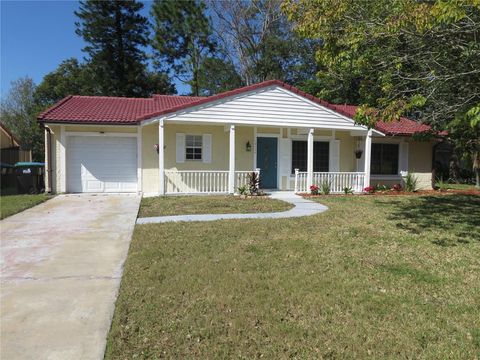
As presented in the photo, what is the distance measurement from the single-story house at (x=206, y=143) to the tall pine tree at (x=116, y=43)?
14.2m

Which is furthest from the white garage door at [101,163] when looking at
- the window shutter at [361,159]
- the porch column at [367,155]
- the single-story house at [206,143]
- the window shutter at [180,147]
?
the window shutter at [361,159]

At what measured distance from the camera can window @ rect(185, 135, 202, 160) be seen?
14.6 metres

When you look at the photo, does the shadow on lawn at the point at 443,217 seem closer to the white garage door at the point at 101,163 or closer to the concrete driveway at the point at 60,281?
the concrete driveway at the point at 60,281

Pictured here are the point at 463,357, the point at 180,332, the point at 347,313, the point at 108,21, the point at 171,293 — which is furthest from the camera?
the point at 108,21

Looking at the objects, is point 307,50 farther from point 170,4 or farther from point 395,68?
point 395,68

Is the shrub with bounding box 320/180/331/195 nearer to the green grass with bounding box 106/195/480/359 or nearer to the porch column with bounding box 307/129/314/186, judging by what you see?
the porch column with bounding box 307/129/314/186

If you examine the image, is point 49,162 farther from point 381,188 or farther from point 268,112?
point 381,188

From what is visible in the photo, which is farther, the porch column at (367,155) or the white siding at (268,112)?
the porch column at (367,155)

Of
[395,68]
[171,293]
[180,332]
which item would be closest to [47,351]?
[180,332]

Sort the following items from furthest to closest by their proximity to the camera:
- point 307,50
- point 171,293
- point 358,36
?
point 307,50, point 358,36, point 171,293

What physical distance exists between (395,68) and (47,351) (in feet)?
26.1

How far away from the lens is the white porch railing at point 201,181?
1400 centimetres

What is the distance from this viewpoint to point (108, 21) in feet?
93.5

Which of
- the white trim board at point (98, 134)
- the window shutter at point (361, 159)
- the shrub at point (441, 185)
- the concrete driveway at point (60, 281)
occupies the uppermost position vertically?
the white trim board at point (98, 134)
